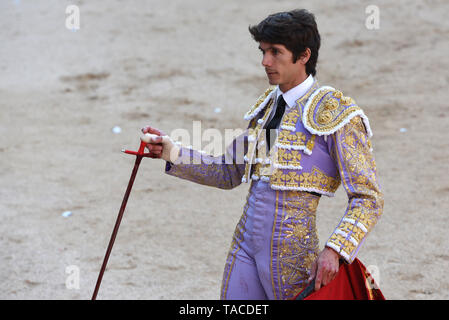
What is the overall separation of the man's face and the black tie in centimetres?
10

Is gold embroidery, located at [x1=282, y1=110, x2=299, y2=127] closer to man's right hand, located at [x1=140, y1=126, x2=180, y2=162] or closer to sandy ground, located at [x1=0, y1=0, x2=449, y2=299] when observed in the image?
man's right hand, located at [x1=140, y1=126, x2=180, y2=162]

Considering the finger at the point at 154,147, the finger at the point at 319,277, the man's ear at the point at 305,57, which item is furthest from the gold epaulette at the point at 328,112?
the finger at the point at 154,147

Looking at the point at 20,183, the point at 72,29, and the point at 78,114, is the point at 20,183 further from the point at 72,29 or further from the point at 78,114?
the point at 72,29

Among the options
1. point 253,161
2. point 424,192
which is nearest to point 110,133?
point 424,192

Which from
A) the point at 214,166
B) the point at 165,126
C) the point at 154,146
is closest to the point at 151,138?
the point at 154,146

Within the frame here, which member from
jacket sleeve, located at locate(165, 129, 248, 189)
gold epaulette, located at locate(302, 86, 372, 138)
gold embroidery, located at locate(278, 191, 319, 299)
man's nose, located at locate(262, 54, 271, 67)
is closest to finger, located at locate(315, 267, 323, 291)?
gold embroidery, located at locate(278, 191, 319, 299)

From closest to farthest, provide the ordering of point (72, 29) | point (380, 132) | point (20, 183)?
point (20, 183) → point (380, 132) → point (72, 29)

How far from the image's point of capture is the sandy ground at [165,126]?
4.66m

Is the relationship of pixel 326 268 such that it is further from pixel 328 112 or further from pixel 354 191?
pixel 328 112

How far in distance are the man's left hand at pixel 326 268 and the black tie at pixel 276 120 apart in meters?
0.47

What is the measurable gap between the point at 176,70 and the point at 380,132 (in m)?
3.29

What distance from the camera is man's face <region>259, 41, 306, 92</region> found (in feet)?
7.25

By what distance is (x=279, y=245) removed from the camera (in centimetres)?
223

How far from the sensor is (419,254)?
464cm
